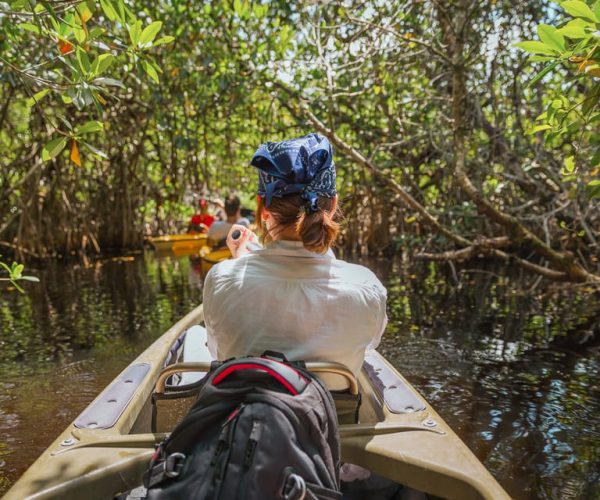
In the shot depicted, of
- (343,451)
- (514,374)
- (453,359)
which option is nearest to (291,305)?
(343,451)

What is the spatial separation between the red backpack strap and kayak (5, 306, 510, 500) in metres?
0.19

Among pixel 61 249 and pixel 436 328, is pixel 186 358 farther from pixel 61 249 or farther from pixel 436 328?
pixel 61 249

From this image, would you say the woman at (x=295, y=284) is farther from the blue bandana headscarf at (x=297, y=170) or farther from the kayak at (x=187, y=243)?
the kayak at (x=187, y=243)

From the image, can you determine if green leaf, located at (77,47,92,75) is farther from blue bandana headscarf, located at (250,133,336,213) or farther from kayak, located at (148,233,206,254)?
kayak, located at (148,233,206,254)

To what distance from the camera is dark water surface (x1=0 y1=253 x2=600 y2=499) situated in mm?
3084

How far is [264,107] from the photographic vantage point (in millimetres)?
9195

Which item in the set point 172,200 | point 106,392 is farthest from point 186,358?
point 172,200

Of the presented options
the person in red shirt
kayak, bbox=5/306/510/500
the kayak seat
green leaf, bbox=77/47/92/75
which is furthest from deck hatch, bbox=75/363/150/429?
the person in red shirt

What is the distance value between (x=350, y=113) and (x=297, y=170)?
749cm

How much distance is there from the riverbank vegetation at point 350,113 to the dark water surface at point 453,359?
613 mm

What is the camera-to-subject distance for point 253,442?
127cm

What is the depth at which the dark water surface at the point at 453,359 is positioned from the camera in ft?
10.1

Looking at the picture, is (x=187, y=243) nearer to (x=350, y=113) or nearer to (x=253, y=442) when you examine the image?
(x=350, y=113)

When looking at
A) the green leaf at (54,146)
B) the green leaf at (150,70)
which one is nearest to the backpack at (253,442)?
the green leaf at (54,146)
